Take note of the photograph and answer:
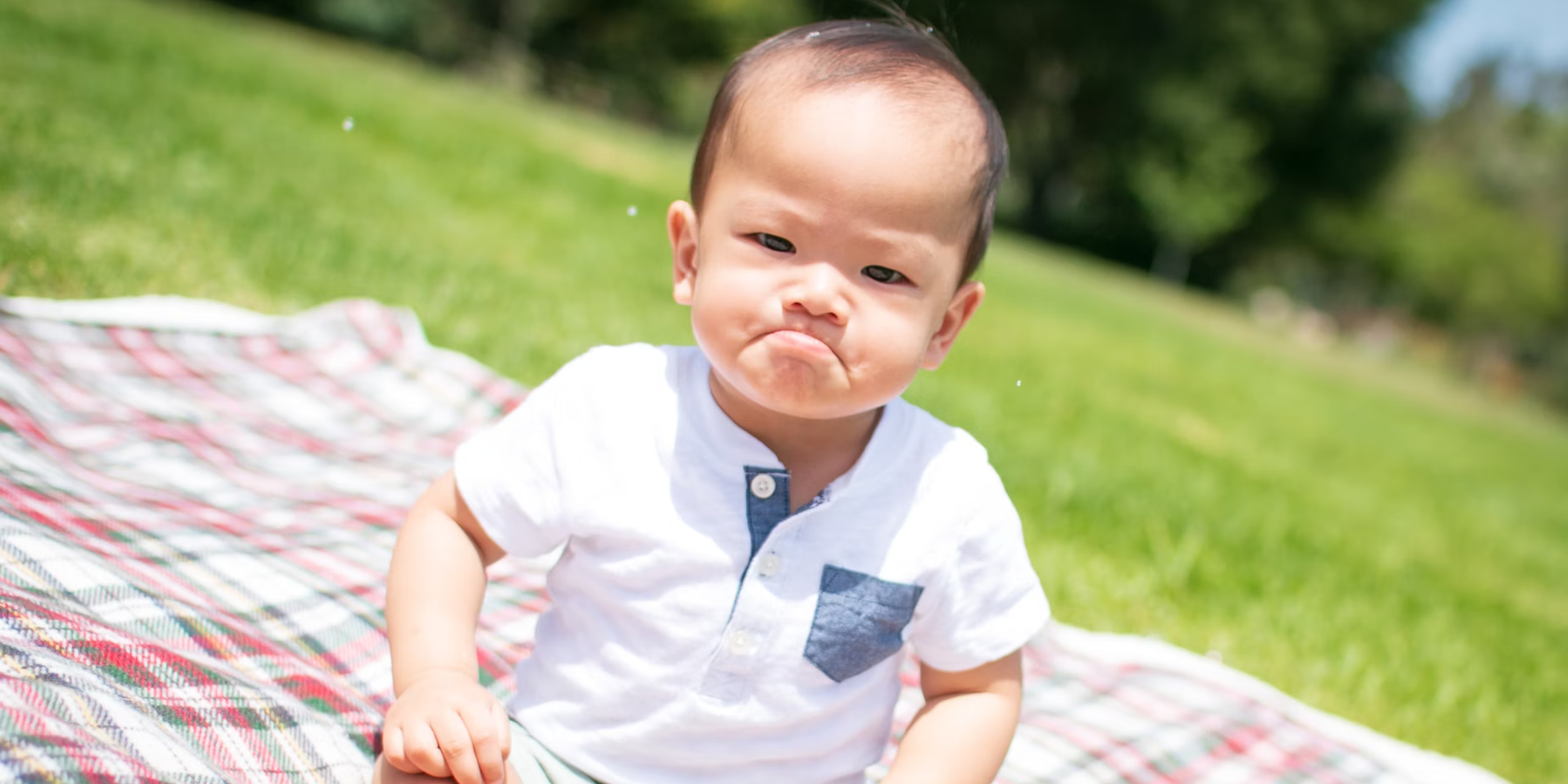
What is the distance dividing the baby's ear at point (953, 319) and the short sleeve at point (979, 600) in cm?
16

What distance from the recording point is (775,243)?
1331 millimetres

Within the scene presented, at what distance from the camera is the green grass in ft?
10.5

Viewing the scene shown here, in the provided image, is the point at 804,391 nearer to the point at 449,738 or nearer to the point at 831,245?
the point at 831,245

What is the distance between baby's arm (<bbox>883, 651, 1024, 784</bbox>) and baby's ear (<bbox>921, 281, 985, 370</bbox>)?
0.39 meters

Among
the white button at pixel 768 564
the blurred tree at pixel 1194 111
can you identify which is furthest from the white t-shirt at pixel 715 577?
the blurred tree at pixel 1194 111

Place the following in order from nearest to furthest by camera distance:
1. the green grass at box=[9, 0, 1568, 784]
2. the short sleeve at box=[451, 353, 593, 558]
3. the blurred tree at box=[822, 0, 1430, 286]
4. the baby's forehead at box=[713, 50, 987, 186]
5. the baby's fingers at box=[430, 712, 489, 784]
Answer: the baby's fingers at box=[430, 712, 489, 784], the baby's forehead at box=[713, 50, 987, 186], the short sleeve at box=[451, 353, 593, 558], the green grass at box=[9, 0, 1568, 784], the blurred tree at box=[822, 0, 1430, 286]

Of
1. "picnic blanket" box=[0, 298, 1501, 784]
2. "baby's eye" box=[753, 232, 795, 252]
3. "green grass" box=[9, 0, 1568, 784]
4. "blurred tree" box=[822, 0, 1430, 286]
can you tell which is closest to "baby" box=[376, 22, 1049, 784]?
"baby's eye" box=[753, 232, 795, 252]

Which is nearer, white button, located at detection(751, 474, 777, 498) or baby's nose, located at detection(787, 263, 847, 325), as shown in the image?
baby's nose, located at detection(787, 263, 847, 325)

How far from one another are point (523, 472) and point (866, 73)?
622 millimetres

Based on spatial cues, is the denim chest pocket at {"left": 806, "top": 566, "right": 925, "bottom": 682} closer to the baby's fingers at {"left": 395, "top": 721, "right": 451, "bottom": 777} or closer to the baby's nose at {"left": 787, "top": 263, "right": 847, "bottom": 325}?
the baby's nose at {"left": 787, "top": 263, "right": 847, "bottom": 325}

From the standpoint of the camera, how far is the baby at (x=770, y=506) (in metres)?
1.30

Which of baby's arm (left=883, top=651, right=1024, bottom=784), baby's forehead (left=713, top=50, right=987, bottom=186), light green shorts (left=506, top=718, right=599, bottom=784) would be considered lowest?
light green shorts (left=506, top=718, right=599, bottom=784)

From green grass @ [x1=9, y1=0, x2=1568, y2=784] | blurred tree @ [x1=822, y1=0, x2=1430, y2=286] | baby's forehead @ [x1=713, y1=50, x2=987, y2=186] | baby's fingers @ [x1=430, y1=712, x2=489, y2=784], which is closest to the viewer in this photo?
baby's fingers @ [x1=430, y1=712, x2=489, y2=784]

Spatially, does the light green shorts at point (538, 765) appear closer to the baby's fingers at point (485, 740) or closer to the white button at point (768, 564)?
the baby's fingers at point (485, 740)
